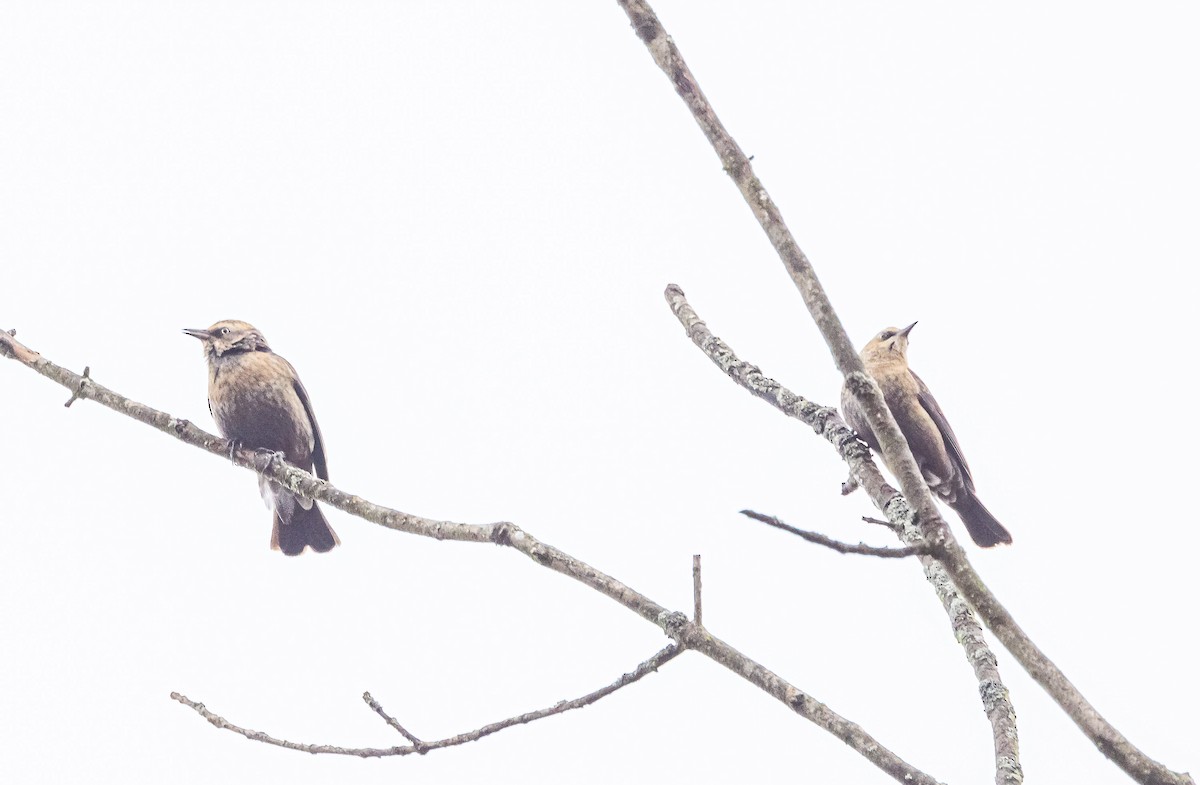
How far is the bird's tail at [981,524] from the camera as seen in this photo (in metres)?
8.66

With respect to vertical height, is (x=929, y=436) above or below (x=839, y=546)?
above

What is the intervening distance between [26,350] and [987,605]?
437 cm

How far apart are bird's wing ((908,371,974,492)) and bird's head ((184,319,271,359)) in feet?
14.8

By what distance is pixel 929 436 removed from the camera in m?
8.18

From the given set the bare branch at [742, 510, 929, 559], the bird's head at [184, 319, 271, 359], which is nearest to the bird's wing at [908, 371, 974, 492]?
the bird's head at [184, 319, 271, 359]

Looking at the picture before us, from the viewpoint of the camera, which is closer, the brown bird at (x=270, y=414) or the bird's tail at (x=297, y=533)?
the brown bird at (x=270, y=414)

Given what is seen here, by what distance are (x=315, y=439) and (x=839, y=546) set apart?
6.81m

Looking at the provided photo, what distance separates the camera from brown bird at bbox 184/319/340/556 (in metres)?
8.20

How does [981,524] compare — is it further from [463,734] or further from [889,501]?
[463,734]

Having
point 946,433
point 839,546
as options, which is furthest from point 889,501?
point 946,433

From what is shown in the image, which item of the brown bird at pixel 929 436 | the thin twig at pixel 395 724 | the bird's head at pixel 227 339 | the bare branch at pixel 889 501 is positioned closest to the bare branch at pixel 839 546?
the bare branch at pixel 889 501

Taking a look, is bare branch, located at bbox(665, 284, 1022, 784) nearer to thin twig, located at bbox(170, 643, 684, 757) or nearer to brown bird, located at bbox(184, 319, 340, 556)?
thin twig, located at bbox(170, 643, 684, 757)

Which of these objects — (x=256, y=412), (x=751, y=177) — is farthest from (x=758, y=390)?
(x=256, y=412)

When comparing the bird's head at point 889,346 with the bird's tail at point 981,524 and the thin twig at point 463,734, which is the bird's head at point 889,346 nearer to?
the bird's tail at point 981,524
